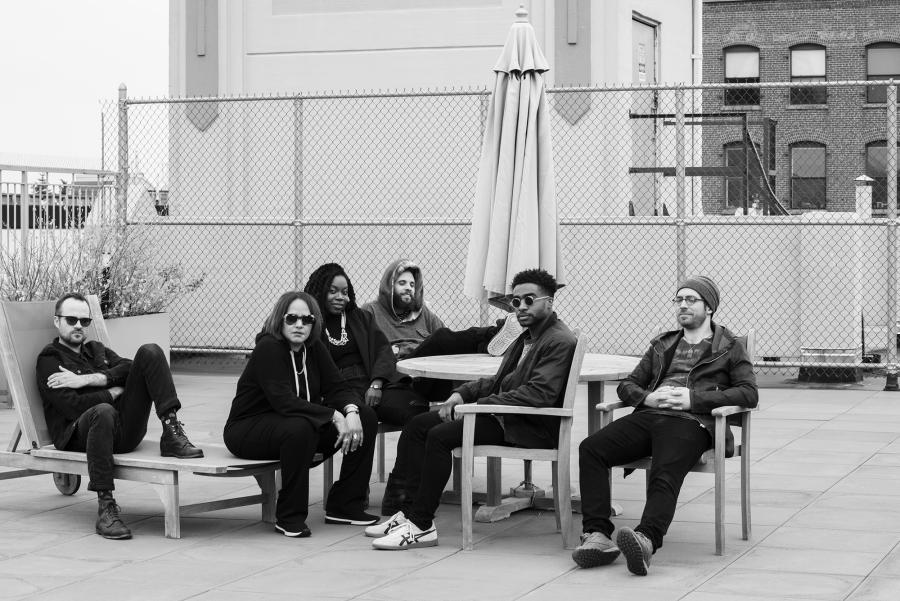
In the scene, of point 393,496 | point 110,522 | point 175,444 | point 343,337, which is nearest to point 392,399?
point 343,337

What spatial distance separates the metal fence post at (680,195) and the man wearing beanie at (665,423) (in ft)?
19.2

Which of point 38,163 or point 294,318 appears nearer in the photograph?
point 294,318

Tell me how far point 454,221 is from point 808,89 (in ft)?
112

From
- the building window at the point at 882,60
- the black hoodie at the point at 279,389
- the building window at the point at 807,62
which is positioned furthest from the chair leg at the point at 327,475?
the building window at the point at 882,60

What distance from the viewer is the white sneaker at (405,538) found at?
6.25m

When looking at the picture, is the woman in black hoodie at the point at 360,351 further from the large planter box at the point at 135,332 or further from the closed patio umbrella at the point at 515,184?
the large planter box at the point at 135,332

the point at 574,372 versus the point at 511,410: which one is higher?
the point at 574,372

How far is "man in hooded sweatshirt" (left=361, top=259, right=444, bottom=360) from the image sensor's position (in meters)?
8.07

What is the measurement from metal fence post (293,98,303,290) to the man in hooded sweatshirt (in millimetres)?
5292

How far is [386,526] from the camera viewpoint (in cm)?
647

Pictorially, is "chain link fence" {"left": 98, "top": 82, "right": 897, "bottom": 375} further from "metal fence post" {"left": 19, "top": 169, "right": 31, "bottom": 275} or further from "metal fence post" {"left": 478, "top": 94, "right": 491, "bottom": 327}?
"metal fence post" {"left": 19, "top": 169, "right": 31, "bottom": 275}

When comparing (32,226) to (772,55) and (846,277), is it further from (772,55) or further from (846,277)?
(772,55)

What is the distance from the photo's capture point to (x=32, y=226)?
1194 centimetres

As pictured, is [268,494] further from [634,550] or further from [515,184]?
[515,184]
